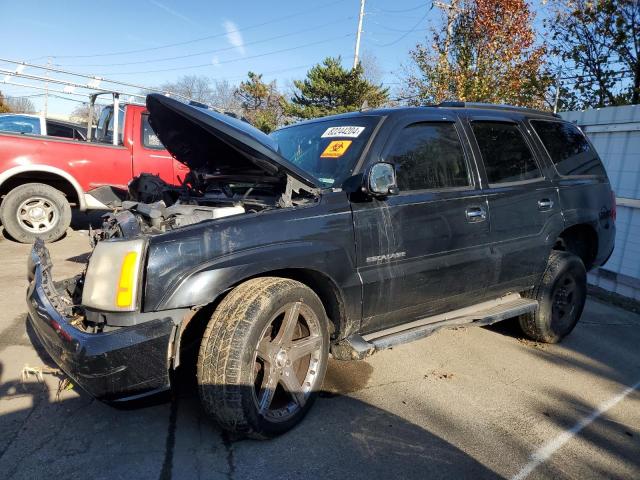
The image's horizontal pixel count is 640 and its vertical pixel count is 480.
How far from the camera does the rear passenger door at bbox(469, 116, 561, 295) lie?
3611 millimetres

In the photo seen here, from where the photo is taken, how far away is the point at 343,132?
10.8ft

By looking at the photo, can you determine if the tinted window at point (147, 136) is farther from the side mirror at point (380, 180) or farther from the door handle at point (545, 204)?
the door handle at point (545, 204)

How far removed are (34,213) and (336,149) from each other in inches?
207

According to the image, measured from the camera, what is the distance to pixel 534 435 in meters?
2.88

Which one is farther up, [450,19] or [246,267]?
[450,19]

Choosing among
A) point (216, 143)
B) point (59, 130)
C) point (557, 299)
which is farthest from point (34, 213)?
point (557, 299)

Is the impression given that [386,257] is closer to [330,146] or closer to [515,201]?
[330,146]

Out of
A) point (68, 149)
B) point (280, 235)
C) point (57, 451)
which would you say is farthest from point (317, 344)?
point (68, 149)

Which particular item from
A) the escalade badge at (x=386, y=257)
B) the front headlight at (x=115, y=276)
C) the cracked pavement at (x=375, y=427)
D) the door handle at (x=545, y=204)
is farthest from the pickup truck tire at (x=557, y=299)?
the front headlight at (x=115, y=276)

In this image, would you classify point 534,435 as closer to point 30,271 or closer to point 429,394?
point 429,394

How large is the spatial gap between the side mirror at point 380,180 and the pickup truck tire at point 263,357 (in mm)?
699

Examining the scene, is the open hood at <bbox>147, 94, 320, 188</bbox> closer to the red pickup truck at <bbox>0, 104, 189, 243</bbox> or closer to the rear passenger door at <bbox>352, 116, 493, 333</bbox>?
the rear passenger door at <bbox>352, 116, 493, 333</bbox>

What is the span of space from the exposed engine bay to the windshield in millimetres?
270

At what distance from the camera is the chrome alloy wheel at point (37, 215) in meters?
6.43
